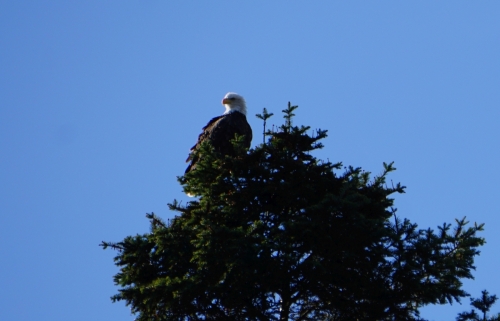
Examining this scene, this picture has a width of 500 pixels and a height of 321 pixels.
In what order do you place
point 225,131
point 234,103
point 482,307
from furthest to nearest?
point 234,103 < point 225,131 < point 482,307

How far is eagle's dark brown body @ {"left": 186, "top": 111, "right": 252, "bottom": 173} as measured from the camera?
14859 millimetres

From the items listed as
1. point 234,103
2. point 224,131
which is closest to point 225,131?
point 224,131

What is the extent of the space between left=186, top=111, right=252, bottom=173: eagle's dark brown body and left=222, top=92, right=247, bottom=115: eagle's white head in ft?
2.35

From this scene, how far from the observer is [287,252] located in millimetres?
9672

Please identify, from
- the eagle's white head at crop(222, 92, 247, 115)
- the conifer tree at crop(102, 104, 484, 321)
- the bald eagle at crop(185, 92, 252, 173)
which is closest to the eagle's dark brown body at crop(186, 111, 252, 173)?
the bald eagle at crop(185, 92, 252, 173)

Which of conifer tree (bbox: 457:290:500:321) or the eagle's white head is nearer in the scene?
conifer tree (bbox: 457:290:500:321)

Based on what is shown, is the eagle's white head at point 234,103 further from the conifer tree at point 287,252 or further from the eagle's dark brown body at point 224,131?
the conifer tree at point 287,252

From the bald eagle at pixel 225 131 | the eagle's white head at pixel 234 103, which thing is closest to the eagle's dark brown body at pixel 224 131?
the bald eagle at pixel 225 131

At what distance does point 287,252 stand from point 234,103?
775cm

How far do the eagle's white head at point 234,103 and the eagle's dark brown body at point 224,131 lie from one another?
717mm

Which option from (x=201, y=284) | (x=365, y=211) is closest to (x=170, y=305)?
(x=201, y=284)

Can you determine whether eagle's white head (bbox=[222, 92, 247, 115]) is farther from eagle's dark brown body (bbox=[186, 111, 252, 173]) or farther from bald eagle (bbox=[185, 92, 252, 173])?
eagle's dark brown body (bbox=[186, 111, 252, 173])

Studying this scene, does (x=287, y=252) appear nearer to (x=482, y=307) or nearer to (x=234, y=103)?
(x=482, y=307)

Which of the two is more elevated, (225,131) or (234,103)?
(234,103)
